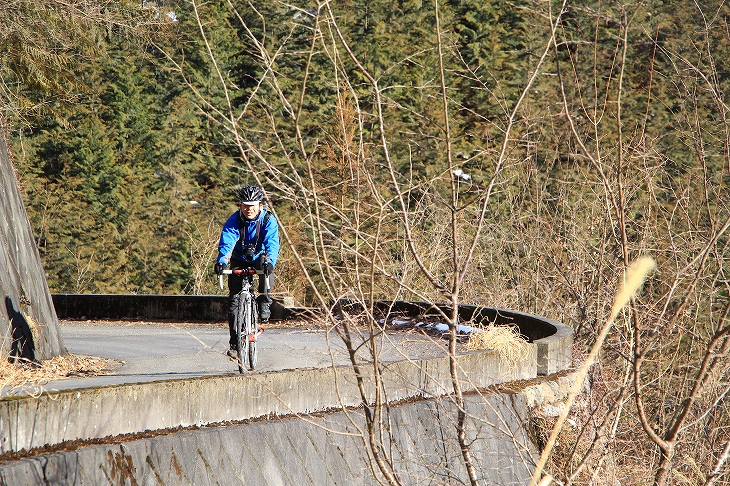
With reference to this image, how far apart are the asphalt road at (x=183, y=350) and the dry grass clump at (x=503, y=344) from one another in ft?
1.67

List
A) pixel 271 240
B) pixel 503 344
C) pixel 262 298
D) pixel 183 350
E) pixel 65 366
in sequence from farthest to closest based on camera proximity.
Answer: pixel 183 350
pixel 503 344
pixel 65 366
pixel 262 298
pixel 271 240

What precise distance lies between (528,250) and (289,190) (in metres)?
13.9

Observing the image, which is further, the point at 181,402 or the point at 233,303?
the point at 233,303

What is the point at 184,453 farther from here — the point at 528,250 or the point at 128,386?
the point at 528,250

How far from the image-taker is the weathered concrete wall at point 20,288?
326 inches

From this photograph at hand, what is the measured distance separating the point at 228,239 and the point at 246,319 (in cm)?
66

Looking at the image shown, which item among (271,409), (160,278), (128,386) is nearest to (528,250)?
(271,409)

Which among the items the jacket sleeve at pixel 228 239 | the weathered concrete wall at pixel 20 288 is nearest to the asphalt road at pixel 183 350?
the weathered concrete wall at pixel 20 288

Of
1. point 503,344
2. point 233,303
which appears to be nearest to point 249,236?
point 233,303

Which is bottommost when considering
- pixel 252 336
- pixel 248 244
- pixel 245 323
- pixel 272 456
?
pixel 272 456

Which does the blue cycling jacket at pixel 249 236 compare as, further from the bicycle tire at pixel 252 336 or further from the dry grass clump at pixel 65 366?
the dry grass clump at pixel 65 366

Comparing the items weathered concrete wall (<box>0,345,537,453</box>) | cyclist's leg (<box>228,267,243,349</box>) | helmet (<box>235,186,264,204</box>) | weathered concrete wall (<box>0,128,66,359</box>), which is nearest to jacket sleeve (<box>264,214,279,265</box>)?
helmet (<box>235,186,264,204</box>)

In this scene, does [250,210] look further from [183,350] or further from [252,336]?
[183,350]

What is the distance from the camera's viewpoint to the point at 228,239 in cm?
793
